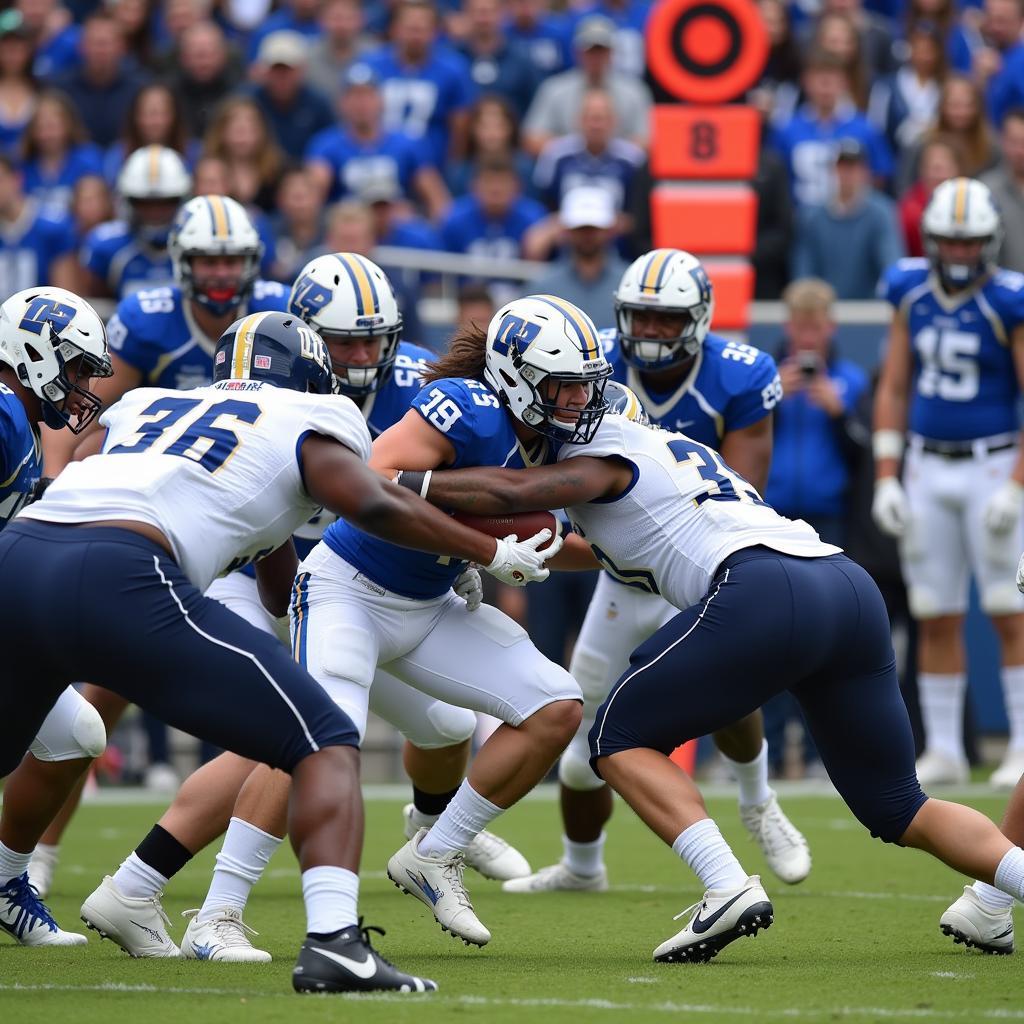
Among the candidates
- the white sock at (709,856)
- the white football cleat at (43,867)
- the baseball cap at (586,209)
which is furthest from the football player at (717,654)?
the baseball cap at (586,209)

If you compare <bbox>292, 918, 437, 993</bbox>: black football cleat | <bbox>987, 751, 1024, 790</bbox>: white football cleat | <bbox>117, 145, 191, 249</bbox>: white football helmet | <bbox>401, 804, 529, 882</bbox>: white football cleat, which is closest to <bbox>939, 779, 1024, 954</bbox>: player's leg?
<bbox>292, 918, 437, 993</bbox>: black football cleat

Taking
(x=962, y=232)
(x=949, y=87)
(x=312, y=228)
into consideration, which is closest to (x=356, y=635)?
(x=962, y=232)

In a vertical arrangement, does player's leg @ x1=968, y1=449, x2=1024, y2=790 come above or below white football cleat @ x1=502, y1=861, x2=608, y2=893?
above

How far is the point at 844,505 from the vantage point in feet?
32.9

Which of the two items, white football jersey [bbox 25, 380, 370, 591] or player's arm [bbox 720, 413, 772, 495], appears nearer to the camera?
white football jersey [bbox 25, 380, 370, 591]

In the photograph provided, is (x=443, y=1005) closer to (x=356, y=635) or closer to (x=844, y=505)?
(x=356, y=635)

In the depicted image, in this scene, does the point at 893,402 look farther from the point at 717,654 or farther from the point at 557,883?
the point at 717,654

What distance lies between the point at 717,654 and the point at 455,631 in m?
0.83

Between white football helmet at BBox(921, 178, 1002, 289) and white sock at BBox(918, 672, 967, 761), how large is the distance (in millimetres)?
1860

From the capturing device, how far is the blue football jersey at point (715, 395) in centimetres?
661

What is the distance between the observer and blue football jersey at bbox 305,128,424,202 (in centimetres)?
1185

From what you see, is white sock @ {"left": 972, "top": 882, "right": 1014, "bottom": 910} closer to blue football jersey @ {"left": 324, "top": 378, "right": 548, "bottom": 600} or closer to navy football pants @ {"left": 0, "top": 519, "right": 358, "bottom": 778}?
blue football jersey @ {"left": 324, "top": 378, "right": 548, "bottom": 600}

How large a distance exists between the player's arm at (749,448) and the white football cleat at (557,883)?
145cm

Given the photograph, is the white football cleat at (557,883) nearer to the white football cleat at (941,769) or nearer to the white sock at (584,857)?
the white sock at (584,857)
